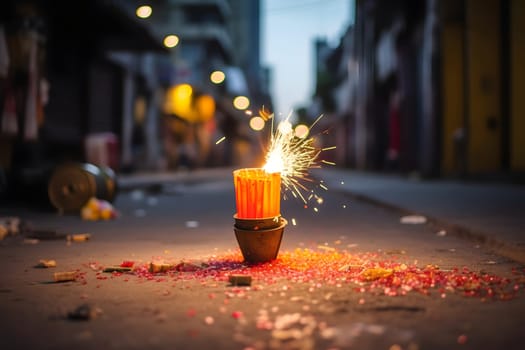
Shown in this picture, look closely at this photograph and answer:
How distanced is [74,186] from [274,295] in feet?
29.8

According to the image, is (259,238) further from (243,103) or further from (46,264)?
(243,103)

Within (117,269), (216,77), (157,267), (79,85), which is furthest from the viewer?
(79,85)

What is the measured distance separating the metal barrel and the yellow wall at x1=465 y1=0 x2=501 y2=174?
1451cm

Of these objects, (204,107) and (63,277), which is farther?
(204,107)

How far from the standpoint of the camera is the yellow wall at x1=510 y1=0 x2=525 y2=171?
19719mm

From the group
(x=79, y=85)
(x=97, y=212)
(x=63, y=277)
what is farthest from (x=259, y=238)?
(x=79, y=85)

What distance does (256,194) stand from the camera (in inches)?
237

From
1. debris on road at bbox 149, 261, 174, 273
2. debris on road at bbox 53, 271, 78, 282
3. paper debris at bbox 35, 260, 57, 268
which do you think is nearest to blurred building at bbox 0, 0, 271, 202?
paper debris at bbox 35, 260, 57, 268

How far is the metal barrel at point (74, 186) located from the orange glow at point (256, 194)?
7324 mm

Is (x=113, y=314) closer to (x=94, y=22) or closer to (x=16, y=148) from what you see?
(x=16, y=148)

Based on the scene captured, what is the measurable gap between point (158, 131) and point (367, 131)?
15.6m

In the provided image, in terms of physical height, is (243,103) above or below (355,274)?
above

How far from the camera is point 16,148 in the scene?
16422 millimetres

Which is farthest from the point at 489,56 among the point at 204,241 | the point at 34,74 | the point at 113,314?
the point at 113,314
